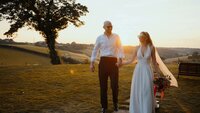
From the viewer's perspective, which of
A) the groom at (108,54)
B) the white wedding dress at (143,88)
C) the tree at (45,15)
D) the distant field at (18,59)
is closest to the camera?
the white wedding dress at (143,88)

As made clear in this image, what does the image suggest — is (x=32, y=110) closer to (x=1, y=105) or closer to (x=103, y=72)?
(x=1, y=105)

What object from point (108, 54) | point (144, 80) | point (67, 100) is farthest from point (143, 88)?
point (67, 100)

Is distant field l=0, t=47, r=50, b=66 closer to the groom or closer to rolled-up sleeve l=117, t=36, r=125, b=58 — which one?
the groom

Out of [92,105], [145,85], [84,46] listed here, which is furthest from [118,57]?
[84,46]

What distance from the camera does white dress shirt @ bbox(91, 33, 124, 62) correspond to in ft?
30.0

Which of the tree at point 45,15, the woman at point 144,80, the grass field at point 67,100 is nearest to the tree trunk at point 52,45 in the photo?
the tree at point 45,15

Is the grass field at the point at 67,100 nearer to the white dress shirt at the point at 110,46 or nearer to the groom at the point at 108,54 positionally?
the groom at the point at 108,54

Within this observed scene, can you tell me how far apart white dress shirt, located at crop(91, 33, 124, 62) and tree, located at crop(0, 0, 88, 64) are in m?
30.2

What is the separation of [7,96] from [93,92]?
3.74 metres

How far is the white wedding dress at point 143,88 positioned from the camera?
832cm

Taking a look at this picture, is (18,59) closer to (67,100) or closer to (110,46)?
(67,100)

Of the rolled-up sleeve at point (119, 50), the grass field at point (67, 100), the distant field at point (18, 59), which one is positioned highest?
the rolled-up sleeve at point (119, 50)

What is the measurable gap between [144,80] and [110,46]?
5.09ft

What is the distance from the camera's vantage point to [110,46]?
9141mm
